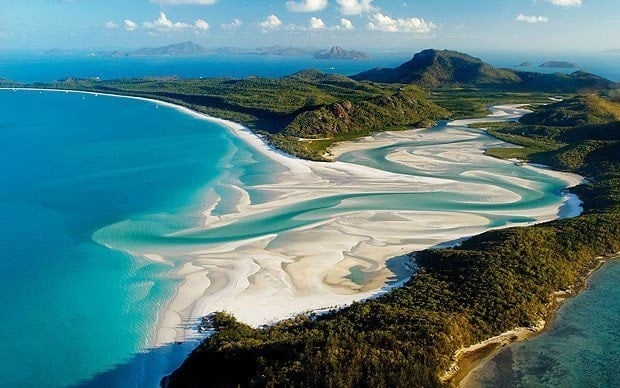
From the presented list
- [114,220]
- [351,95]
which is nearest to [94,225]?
[114,220]

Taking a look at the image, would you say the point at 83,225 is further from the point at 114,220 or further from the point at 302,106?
the point at 302,106

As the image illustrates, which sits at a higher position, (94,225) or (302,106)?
(302,106)

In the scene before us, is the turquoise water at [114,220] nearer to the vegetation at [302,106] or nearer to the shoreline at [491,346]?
the vegetation at [302,106]

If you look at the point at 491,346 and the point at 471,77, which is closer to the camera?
the point at 491,346

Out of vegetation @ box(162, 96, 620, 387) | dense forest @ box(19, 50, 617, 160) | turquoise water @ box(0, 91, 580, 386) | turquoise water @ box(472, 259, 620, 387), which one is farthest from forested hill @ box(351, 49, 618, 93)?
turquoise water @ box(472, 259, 620, 387)

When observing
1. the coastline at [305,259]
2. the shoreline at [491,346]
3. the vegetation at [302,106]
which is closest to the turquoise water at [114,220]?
the coastline at [305,259]

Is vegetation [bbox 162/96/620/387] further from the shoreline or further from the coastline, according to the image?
the coastline
